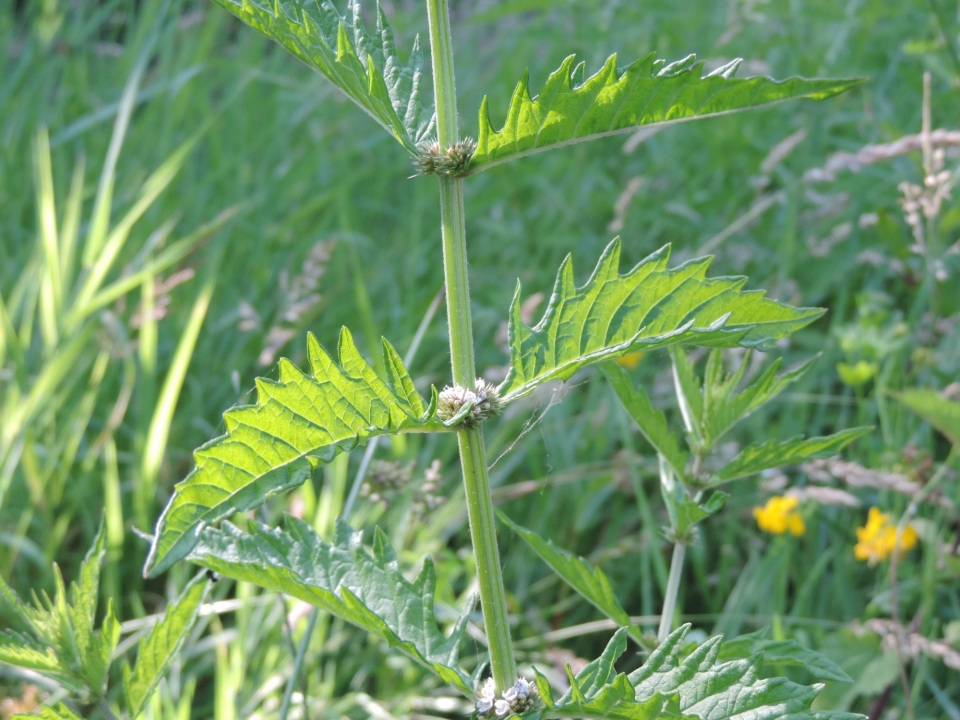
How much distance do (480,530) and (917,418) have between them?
1.76m

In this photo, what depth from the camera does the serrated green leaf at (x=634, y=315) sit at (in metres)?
0.85

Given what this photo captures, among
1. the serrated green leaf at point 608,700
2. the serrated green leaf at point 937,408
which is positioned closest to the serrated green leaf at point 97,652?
the serrated green leaf at point 608,700

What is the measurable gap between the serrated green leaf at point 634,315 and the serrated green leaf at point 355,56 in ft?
0.74

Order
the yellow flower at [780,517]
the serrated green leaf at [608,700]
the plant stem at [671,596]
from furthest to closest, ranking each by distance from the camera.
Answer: the yellow flower at [780,517], the plant stem at [671,596], the serrated green leaf at [608,700]

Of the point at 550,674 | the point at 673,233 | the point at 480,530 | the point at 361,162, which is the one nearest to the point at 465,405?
the point at 480,530

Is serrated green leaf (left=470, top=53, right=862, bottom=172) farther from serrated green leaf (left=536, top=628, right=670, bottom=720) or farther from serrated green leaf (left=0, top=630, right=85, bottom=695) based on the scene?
serrated green leaf (left=0, top=630, right=85, bottom=695)

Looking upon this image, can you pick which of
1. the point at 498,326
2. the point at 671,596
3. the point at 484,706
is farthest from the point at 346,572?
the point at 498,326

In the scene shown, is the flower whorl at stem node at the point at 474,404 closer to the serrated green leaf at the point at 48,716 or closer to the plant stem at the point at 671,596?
the plant stem at the point at 671,596

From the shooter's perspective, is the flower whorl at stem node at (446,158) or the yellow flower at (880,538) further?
the yellow flower at (880,538)

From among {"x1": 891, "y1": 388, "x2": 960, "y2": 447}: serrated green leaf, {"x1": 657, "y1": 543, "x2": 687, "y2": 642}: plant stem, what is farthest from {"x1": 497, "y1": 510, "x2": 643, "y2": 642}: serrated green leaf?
{"x1": 891, "y1": 388, "x2": 960, "y2": 447}: serrated green leaf

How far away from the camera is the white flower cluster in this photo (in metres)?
0.87

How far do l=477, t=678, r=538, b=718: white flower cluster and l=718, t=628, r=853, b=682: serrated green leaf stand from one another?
0.72ft

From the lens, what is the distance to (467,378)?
2.98 ft

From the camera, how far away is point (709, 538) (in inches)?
89.9
